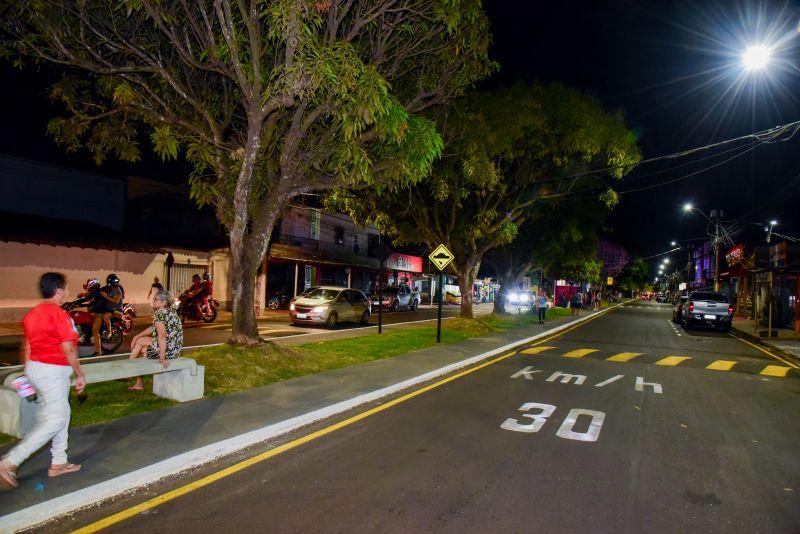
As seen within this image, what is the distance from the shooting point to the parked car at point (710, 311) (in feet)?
82.3

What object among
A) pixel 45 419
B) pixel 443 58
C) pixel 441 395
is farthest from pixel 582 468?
pixel 443 58

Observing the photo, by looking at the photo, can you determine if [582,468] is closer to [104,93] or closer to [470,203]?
[104,93]

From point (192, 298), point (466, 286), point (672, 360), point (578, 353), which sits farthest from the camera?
point (466, 286)

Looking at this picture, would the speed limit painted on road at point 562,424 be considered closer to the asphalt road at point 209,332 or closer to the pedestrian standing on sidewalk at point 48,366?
the pedestrian standing on sidewalk at point 48,366

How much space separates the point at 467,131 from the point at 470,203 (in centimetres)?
667

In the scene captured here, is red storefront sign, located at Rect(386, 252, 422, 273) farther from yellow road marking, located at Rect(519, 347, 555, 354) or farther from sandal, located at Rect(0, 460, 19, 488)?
sandal, located at Rect(0, 460, 19, 488)

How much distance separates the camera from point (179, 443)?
567cm

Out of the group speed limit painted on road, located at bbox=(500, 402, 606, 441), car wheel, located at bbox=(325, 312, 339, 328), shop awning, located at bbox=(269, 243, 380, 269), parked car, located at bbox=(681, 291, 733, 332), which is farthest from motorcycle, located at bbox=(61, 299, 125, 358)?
parked car, located at bbox=(681, 291, 733, 332)

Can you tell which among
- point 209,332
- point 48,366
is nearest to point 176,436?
point 48,366

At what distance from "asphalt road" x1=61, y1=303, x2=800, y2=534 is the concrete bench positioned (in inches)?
83.7

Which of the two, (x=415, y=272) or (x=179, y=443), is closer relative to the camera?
(x=179, y=443)

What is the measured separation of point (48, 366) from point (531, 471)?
458cm

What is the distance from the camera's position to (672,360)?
46.6 feet

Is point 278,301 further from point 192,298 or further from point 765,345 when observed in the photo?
point 765,345
